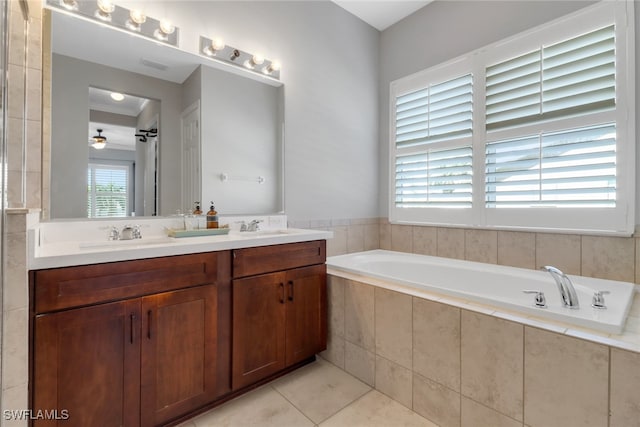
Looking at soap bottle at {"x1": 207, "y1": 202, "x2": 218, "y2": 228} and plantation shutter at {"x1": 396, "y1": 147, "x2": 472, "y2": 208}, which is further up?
plantation shutter at {"x1": 396, "y1": 147, "x2": 472, "y2": 208}

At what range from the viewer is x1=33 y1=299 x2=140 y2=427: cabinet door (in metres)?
1.09

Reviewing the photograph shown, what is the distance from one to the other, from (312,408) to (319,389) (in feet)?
0.56

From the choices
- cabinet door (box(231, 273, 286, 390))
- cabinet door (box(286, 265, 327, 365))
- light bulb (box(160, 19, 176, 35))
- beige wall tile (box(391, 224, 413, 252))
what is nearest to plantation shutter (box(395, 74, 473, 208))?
beige wall tile (box(391, 224, 413, 252))

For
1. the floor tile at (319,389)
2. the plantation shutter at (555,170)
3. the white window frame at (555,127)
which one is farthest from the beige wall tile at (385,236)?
the floor tile at (319,389)

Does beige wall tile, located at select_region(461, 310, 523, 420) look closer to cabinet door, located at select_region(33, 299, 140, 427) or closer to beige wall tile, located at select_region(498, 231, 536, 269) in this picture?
beige wall tile, located at select_region(498, 231, 536, 269)

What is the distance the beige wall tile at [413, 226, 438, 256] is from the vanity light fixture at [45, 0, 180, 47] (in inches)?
95.4

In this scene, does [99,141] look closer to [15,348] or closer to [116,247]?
[116,247]

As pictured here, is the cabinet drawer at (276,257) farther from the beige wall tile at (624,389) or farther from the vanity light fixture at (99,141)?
the beige wall tile at (624,389)

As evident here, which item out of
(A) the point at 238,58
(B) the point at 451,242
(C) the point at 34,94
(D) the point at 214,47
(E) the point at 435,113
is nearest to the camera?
(C) the point at 34,94

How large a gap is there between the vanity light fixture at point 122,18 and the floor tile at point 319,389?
87.3 inches

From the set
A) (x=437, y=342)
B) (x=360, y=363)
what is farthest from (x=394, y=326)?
(x=360, y=363)

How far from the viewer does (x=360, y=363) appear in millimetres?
1887

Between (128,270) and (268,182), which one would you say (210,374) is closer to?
(128,270)

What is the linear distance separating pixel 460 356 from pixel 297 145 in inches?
73.2
